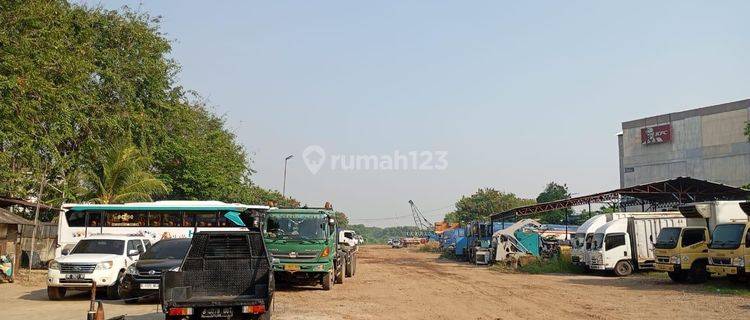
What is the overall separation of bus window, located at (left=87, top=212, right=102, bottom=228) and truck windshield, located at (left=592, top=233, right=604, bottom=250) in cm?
2107

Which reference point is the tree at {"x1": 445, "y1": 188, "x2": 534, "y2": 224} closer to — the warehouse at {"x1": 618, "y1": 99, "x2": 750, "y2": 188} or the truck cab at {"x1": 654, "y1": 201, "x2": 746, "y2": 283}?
the warehouse at {"x1": 618, "y1": 99, "x2": 750, "y2": 188}

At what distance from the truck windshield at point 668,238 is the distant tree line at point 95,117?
2252 cm

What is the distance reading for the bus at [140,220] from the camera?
83.6ft

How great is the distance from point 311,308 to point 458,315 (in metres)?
3.60

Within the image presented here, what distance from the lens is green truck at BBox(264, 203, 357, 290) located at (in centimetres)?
1948

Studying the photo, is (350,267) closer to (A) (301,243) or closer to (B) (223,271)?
(A) (301,243)

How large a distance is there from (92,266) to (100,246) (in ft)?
5.08

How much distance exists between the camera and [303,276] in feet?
65.7

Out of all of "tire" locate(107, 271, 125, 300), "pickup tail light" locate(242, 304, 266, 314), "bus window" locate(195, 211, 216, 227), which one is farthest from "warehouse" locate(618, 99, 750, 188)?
"pickup tail light" locate(242, 304, 266, 314)

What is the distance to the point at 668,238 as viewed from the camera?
23.5 m

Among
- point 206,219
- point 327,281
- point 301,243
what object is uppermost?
point 206,219

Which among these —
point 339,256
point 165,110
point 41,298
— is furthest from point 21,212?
point 339,256

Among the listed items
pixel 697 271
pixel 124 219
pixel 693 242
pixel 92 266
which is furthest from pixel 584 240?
pixel 92 266

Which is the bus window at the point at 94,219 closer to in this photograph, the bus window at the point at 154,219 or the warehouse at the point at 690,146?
the bus window at the point at 154,219
